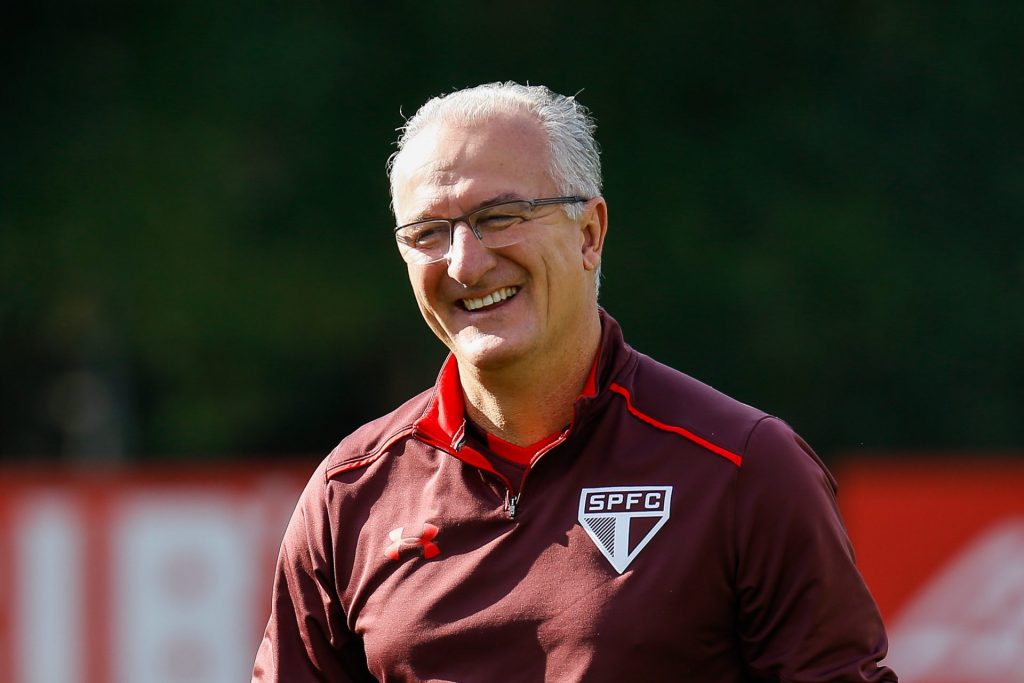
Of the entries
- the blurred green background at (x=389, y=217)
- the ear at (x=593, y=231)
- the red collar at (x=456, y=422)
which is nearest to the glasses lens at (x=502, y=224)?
the ear at (x=593, y=231)

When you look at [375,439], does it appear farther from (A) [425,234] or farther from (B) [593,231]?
(B) [593,231]

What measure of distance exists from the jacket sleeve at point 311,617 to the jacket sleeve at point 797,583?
83 centimetres

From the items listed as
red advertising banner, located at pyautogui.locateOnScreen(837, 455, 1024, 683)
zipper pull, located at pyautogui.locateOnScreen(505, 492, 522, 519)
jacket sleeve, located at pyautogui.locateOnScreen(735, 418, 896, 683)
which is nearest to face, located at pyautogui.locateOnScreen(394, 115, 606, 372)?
zipper pull, located at pyautogui.locateOnScreen(505, 492, 522, 519)

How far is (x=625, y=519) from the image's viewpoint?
2842 millimetres

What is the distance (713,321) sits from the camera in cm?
1496

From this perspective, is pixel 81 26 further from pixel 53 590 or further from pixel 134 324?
pixel 53 590

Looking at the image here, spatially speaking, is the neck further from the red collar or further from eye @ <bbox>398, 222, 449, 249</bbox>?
eye @ <bbox>398, 222, 449, 249</bbox>

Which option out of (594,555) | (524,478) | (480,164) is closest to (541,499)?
(524,478)

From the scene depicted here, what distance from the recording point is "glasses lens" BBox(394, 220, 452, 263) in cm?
298

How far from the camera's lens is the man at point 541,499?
2768mm

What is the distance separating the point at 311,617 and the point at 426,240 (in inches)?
31.5

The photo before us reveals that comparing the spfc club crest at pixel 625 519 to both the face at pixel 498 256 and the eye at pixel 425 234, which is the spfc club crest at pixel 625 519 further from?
the eye at pixel 425 234

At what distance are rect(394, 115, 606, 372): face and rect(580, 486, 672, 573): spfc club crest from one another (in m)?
0.31

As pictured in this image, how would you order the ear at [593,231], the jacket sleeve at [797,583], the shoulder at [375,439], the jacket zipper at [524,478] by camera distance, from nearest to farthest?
the jacket sleeve at [797,583], the jacket zipper at [524,478], the ear at [593,231], the shoulder at [375,439]
